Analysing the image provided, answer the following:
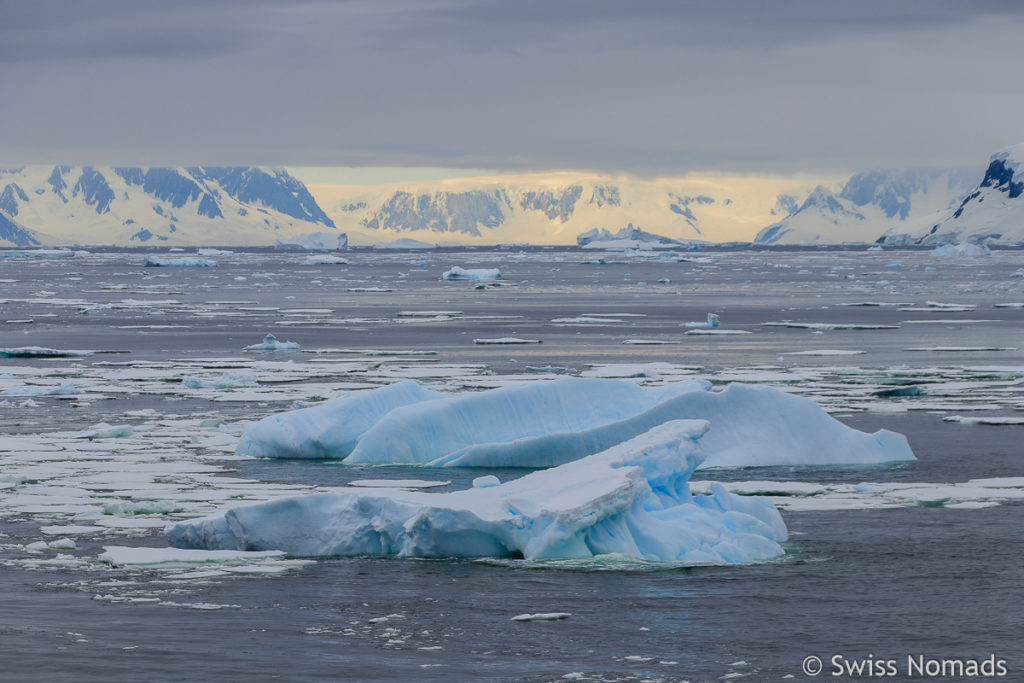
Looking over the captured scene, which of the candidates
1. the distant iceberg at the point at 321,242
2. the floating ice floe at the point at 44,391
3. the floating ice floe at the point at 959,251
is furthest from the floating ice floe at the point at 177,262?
the floating ice floe at the point at 44,391

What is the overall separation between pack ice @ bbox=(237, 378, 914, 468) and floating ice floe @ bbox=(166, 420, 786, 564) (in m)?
3.70

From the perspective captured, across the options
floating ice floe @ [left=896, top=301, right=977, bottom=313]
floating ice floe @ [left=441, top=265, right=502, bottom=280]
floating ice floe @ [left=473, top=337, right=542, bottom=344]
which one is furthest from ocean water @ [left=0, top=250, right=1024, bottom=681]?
floating ice floe @ [left=441, top=265, right=502, bottom=280]

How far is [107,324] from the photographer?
129 ft

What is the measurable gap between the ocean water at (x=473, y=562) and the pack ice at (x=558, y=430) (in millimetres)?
421

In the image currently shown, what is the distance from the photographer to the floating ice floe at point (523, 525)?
10.8m

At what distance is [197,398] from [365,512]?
10.5 m

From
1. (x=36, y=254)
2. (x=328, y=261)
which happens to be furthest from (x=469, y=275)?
(x=36, y=254)

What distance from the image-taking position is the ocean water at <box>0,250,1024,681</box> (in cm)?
844

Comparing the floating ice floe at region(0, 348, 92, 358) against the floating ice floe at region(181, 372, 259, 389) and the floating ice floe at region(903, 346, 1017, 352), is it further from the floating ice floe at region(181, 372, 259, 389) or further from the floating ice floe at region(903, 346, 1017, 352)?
the floating ice floe at region(903, 346, 1017, 352)

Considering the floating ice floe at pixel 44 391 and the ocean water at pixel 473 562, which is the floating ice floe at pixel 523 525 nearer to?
the ocean water at pixel 473 562

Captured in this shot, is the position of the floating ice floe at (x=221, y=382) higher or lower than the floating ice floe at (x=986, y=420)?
lower

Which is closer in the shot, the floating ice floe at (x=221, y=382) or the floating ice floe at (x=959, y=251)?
the floating ice floe at (x=221, y=382)

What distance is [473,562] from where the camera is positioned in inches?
424

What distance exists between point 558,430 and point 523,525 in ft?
16.0
